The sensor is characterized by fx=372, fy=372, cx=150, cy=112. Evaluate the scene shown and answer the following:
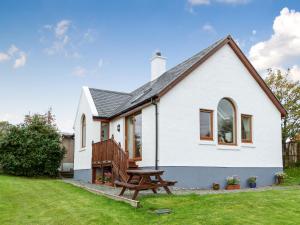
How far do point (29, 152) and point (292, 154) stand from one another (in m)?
17.3

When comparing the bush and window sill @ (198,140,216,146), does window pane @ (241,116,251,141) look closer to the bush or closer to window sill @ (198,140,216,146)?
window sill @ (198,140,216,146)

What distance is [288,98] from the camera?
1075 inches

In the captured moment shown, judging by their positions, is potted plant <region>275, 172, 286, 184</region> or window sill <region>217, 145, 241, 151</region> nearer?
window sill <region>217, 145, 241, 151</region>

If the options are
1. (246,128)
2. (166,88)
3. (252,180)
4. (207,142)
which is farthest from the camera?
(246,128)

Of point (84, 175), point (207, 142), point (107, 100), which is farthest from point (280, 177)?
point (84, 175)

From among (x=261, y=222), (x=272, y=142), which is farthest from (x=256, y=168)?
(x=261, y=222)

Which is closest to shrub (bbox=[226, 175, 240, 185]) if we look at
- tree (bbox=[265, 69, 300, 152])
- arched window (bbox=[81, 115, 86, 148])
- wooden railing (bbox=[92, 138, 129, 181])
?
wooden railing (bbox=[92, 138, 129, 181])

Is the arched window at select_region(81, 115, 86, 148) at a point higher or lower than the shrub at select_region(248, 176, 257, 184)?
higher

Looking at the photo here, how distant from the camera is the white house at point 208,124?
15836 mm

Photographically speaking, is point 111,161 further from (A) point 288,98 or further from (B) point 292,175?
(A) point 288,98

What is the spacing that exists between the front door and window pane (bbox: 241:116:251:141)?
197 inches

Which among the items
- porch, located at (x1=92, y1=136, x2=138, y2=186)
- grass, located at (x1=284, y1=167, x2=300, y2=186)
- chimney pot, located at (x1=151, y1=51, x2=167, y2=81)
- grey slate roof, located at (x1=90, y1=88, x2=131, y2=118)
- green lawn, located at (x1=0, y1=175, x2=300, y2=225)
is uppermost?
chimney pot, located at (x1=151, y1=51, x2=167, y2=81)

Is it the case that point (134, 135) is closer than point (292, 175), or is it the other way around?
point (134, 135)

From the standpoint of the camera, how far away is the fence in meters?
24.7
